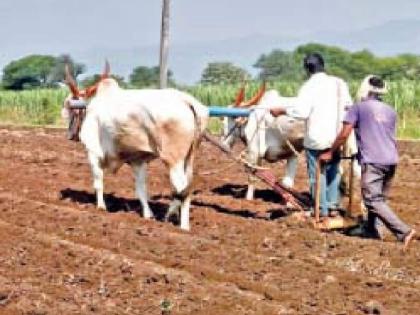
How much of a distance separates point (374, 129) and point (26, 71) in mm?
64774

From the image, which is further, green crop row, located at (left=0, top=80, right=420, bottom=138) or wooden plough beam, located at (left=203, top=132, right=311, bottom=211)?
green crop row, located at (left=0, top=80, right=420, bottom=138)

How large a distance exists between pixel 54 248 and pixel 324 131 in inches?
128

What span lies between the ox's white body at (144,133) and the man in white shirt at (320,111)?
92 cm

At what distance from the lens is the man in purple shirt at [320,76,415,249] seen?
10.4 metres

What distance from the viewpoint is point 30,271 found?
28.5 ft

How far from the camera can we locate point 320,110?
11305 millimetres

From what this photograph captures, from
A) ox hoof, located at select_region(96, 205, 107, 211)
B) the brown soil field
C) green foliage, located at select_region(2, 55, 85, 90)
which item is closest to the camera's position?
the brown soil field

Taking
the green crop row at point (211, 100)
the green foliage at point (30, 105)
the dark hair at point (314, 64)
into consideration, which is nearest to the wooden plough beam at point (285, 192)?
the dark hair at point (314, 64)

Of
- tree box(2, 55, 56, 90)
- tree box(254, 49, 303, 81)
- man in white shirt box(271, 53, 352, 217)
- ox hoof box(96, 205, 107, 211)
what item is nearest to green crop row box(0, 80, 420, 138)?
ox hoof box(96, 205, 107, 211)

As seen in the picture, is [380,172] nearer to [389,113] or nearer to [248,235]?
[389,113]

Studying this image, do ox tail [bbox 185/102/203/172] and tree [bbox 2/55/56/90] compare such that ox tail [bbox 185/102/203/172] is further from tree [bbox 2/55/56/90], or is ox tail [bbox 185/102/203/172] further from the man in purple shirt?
tree [bbox 2/55/56/90]

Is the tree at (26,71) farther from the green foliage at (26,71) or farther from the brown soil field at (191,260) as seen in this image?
the brown soil field at (191,260)

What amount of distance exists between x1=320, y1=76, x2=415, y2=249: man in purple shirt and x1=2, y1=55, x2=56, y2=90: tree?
5703cm

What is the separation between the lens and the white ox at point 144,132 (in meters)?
11.0
